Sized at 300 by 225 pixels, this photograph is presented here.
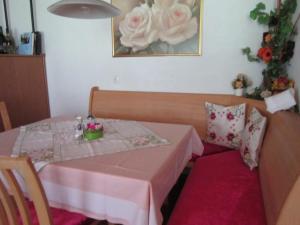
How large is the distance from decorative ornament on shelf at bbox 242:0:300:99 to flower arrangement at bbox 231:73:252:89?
0.16 metres

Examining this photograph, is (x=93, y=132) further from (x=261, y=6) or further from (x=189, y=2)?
(x=261, y=6)

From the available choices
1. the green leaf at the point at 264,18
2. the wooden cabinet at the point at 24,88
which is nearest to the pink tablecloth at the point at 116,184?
the green leaf at the point at 264,18

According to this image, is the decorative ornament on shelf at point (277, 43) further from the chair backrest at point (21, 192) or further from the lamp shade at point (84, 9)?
the chair backrest at point (21, 192)

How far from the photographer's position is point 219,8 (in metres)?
2.28

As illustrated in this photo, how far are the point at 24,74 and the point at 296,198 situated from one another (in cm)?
320

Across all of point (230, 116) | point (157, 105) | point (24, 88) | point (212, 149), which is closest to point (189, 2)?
point (157, 105)

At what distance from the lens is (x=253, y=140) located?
65.9 inches

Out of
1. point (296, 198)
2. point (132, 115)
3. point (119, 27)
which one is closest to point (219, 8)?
point (119, 27)

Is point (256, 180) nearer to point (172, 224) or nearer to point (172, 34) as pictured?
point (172, 224)

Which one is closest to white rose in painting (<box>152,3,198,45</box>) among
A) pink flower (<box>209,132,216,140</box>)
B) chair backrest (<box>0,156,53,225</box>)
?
pink flower (<box>209,132,216,140</box>)

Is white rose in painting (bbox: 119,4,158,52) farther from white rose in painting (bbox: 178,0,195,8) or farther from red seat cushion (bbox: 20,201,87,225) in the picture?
red seat cushion (bbox: 20,201,87,225)

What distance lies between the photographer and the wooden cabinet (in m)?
2.82

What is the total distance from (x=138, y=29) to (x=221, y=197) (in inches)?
77.8
